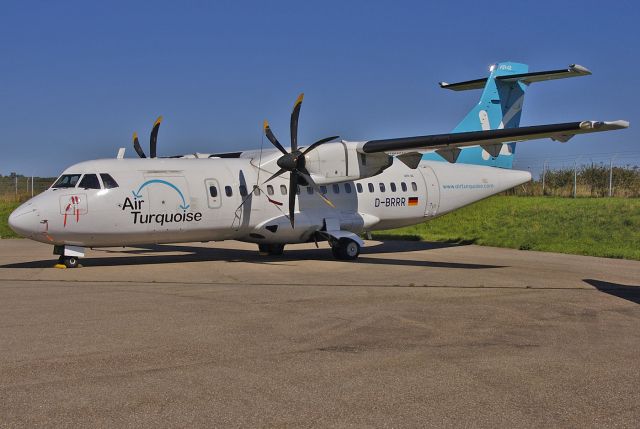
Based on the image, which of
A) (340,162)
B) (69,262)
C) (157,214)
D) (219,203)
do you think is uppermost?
(340,162)

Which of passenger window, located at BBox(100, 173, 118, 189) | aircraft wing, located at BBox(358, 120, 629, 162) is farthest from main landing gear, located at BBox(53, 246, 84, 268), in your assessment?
aircraft wing, located at BBox(358, 120, 629, 162)

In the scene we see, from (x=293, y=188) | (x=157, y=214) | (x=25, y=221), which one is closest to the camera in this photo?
(x=25, y=221)

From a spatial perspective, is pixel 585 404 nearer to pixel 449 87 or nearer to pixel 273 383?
pixel 273 383

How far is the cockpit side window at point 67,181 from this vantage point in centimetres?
1680

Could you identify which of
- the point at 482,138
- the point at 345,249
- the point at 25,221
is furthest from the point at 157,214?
the point at 482,138

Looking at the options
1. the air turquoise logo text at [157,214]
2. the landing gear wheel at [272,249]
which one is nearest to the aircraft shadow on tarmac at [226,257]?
the landing gear wheel at [272,249]

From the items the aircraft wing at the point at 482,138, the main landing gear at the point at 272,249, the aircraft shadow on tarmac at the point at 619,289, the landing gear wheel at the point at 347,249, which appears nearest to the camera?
the aircraft shadow on tarmac at the point at 619,289

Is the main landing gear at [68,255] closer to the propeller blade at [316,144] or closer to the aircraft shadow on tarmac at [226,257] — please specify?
the aircraft shadow on tarmac at [226,257]

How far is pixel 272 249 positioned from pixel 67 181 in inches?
261

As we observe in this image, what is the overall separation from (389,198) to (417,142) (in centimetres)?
409

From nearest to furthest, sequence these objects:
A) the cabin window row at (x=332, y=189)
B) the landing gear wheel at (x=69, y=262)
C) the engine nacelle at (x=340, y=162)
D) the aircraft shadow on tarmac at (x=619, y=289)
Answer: the aircraft shadow on tarmac at (x=619, y=289) → the landing gear wheel at (x=69, y=262) → the cabin window row at (x=332, y=189) → the engine nacelle at (x=340, y=162)

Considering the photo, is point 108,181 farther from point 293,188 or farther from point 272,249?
point 272,249

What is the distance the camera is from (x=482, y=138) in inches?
673

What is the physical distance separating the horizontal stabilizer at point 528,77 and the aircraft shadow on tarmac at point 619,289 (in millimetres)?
6473
